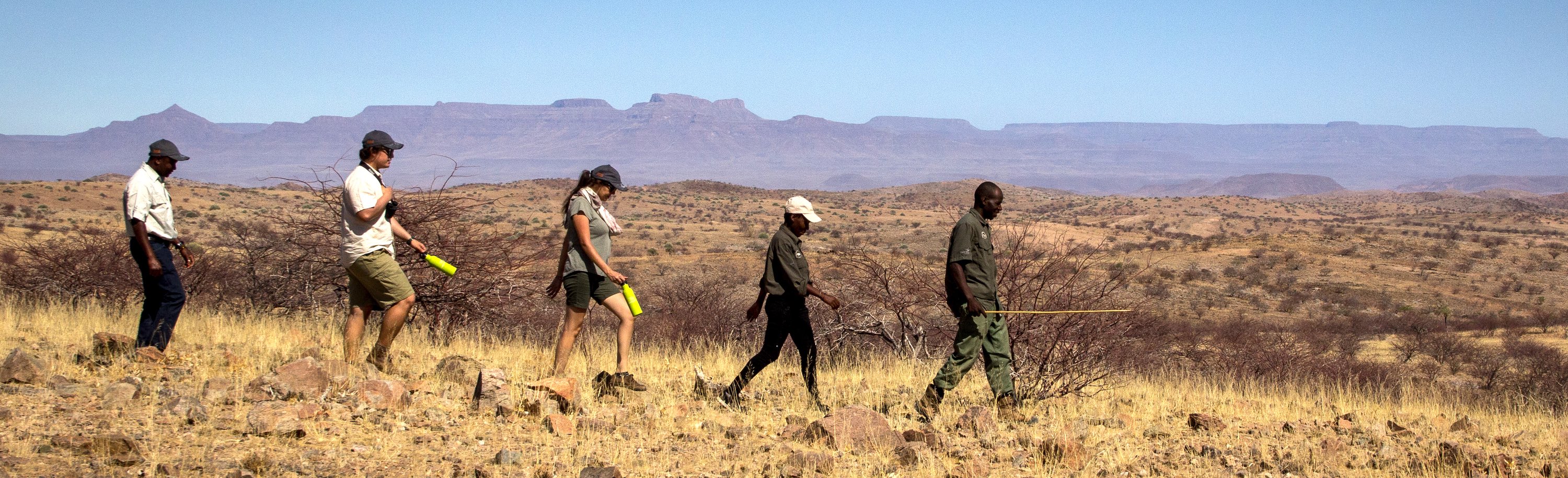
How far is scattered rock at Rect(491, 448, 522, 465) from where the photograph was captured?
4.64 m

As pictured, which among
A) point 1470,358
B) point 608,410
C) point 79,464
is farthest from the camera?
point 1470,358

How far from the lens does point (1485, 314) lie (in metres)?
25.8

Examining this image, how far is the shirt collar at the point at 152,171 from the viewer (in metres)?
5.91

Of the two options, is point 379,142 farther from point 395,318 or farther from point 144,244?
point 144,244

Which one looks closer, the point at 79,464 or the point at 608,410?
the point at 79,464

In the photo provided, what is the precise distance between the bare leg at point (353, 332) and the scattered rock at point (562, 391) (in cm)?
124

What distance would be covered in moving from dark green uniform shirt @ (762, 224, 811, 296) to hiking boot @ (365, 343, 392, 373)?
8.25ft

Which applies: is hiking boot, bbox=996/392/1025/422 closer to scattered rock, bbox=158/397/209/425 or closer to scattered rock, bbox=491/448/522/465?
scattered rock, bbox=491/448/522/465

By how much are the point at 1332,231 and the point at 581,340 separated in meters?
45.4

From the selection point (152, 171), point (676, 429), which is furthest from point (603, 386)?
point (152, 171)

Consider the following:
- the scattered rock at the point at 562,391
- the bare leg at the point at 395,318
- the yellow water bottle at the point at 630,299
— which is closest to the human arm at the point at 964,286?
the yellow water bottle at the point at 630,299

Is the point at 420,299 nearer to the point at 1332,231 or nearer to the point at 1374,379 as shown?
the point at 1374,379

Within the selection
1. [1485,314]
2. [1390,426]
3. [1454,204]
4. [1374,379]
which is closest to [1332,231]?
[1485,314]

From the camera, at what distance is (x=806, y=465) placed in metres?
4.81
